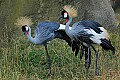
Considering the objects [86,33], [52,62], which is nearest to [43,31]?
[86,33]

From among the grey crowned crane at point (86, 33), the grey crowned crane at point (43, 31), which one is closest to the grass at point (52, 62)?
the grey crowned crane at point (86, 33)

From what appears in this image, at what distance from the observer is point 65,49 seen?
730 cm

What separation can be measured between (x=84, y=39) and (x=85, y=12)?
2495mm

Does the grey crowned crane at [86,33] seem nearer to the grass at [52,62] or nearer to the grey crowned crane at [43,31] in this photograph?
the grey crowned crane at [43,31]

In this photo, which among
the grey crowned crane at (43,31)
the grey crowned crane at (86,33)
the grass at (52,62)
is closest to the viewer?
the grey crowned crane at (86,33)

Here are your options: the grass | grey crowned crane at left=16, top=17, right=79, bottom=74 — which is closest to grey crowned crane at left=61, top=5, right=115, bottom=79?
grey crowned crane at left=16, top=17, right=79, bottom=74

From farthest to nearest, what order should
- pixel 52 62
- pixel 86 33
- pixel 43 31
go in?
pixel 52 62 → pixel 43 31 → pixel 86 33

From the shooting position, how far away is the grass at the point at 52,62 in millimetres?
6172

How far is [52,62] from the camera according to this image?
689 cm

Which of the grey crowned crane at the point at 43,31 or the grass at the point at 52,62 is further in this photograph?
the grass at the point at 52,62

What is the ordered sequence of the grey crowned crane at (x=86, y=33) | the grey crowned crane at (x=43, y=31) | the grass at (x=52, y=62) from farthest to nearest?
the grass at (x=52, y=62) < the grey crowned crane at (x=43, y=31) < the grey crowned crane at (x=86, y=33)

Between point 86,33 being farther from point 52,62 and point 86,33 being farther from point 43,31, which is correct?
point 52,62

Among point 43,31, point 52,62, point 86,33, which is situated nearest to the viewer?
point 86,33

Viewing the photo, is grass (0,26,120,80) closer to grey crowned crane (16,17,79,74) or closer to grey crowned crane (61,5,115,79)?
grey crowned crane (61,5,115,79)
